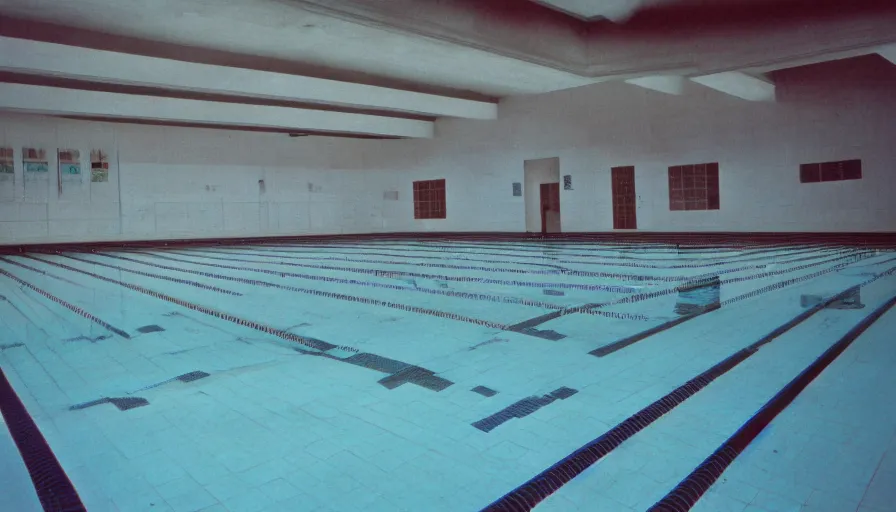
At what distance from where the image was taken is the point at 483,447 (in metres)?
1.57

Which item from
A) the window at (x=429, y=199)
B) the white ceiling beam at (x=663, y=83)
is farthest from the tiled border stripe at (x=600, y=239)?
the white ceiling beam at (x=663, y=83)

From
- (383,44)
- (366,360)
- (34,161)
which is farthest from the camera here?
(34,161)

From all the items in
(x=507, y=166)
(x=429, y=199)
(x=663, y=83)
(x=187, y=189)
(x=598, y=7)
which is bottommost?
(x=429, y=199)

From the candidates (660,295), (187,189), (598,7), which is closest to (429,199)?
(187,189)

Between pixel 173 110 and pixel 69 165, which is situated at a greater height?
pixel 173 110

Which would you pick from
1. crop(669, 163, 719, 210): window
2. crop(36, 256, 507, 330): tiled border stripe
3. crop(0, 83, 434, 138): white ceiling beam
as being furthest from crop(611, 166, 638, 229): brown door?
crop(36, 256, 507, 330): tiled border stripe

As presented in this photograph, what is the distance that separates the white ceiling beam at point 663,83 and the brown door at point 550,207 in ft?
11.8

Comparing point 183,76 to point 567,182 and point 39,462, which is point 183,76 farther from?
point 39,462

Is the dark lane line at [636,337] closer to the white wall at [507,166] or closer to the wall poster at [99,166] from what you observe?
the white wall at [507,166]

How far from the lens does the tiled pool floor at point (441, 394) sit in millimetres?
1367

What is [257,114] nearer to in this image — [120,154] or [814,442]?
[120,154]

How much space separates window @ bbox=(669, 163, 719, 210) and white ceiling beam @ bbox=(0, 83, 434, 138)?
254 inches

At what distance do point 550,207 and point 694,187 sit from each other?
3649 millimetres

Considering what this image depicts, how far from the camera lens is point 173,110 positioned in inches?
412
